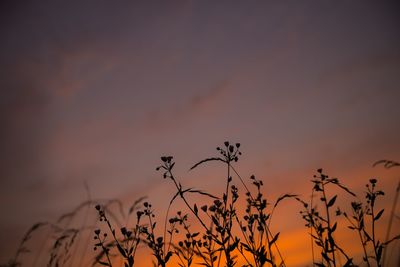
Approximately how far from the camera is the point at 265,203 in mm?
6047

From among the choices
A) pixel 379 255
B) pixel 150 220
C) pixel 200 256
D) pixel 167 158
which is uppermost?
pixel 167 158

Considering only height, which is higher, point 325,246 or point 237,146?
point 237,146

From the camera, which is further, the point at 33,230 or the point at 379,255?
the point at 379,255

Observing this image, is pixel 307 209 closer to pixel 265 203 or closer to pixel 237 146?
pixel 265 203

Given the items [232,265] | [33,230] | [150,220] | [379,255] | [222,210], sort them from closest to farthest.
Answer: [33,230] < [379,255] < [232,265] < [150,220] < [222,210]

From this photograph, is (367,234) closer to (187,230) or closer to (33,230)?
(187,230)

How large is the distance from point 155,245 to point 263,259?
1703 millimetres

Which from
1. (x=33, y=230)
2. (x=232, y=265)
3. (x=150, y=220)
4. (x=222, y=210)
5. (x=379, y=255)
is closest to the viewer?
(x=33, y=230)

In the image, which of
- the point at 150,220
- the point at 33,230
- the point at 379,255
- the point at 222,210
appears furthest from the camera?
the point at 222,210

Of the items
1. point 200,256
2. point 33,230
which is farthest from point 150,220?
point 33,230

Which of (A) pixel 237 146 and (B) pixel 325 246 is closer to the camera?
(B) pixel 325 246

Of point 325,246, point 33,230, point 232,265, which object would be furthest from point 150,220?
point 325,246

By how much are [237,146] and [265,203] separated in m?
1.19

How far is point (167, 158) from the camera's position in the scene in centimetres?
584
